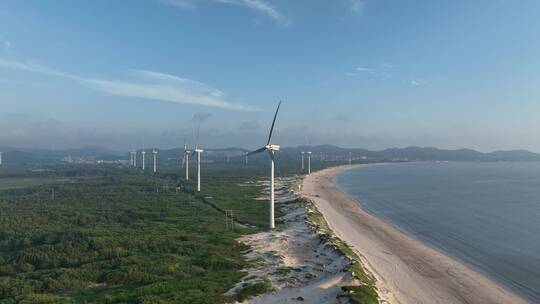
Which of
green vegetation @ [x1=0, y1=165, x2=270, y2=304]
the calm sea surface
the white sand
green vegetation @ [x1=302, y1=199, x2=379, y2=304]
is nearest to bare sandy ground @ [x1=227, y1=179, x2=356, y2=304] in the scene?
the white sand

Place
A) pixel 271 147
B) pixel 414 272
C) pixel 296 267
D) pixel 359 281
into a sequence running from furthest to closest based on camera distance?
1. pixel 271 147
2. pixel 414 272
3. pixel 296 267
4. pixel 359 281

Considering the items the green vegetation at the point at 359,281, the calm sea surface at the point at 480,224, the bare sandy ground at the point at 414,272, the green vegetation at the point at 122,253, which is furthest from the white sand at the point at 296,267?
the calm sea surface at the point at 480,224

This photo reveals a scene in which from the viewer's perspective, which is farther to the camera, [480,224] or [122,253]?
[480,224]

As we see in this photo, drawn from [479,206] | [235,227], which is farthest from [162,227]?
[479,206]

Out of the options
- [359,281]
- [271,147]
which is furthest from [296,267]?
[271,147]

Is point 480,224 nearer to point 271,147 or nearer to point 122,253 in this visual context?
point 271,147

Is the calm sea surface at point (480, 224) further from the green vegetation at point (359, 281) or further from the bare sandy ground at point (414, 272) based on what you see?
the green vegetation at point (359, 281)
